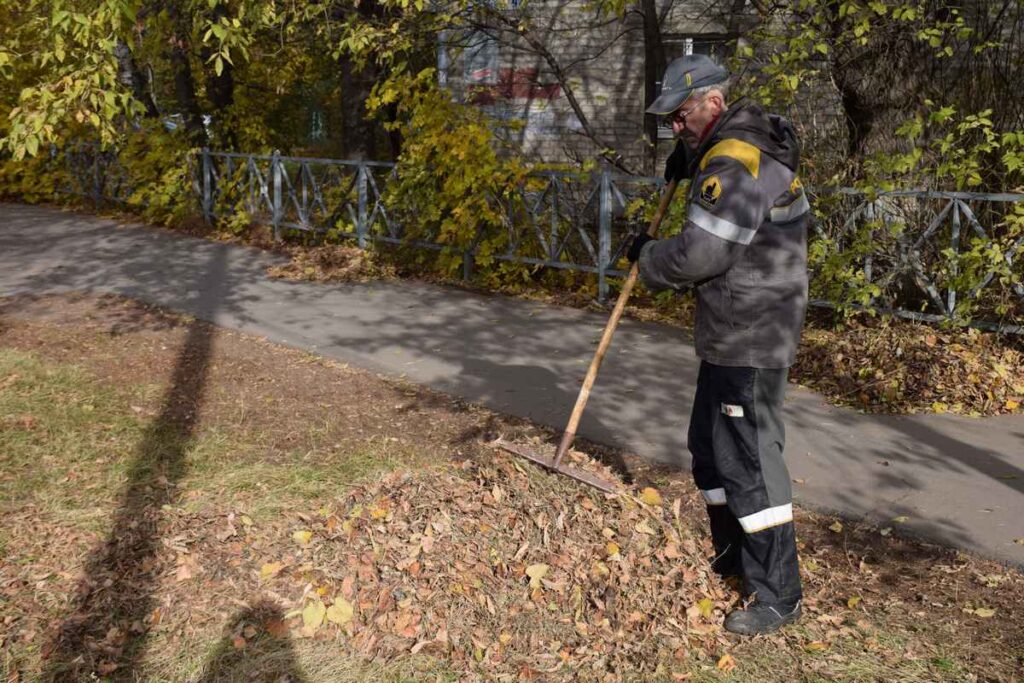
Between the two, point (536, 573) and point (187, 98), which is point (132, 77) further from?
point (536, 573)

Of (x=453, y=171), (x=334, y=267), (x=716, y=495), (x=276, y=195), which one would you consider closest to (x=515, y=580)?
(x=716, y=495)

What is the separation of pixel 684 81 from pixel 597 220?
19.4 ft

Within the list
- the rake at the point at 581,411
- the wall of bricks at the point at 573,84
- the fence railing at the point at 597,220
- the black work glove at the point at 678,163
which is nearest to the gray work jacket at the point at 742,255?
the rake at the point at 581,411

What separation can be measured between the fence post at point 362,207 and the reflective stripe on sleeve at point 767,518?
27.0 ft

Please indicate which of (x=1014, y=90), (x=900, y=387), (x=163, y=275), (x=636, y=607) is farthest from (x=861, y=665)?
(x=163, y=275)

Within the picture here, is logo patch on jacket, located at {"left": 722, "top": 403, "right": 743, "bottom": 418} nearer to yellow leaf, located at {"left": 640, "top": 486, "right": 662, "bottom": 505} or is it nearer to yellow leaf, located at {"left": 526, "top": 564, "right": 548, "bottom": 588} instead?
yellow leaf, located at {"left": 640, "top": 486, "right": 662, "bottom": 505}

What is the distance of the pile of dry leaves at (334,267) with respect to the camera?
424 inches

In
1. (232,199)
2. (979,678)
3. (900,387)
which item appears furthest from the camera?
(232,199)

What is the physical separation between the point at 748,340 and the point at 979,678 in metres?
1.35

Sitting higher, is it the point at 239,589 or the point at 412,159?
the point at 412,159

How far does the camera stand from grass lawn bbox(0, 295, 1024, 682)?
12.1 ft

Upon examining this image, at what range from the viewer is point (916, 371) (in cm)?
668

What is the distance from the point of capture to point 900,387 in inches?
256

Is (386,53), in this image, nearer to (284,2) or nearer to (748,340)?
(284,2)
